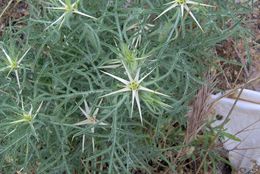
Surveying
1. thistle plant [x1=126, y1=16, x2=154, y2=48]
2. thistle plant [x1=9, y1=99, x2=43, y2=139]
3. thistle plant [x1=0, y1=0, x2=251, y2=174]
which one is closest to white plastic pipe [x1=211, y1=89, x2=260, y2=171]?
thistle plant [x1=0, y1=0, x2=251, y2=174]

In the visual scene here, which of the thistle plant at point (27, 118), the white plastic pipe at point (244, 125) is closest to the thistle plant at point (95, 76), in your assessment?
the thistle plant at point (27, 118)

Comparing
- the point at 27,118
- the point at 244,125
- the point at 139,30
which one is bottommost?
the point at 244,125

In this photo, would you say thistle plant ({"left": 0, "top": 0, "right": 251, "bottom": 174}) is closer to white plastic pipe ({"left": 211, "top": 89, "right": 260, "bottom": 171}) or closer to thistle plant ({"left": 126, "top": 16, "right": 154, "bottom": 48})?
thistle plant ({"left": 126, "top": 16, "right": 154, "bottom": 48})

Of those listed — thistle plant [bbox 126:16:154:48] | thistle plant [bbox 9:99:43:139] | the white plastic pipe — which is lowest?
the white plastic pipe

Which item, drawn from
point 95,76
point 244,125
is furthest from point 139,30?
point 244,125

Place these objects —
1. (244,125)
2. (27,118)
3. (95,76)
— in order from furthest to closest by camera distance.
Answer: (244,125) → (95,76) → (27,118)

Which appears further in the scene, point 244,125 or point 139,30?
point 244,125

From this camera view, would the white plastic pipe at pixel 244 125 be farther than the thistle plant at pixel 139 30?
Yes

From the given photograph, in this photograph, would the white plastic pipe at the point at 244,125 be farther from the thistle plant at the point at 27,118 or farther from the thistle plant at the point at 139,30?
the thistle plant at the point at 27,118

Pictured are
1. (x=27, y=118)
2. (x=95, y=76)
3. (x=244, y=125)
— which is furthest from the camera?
(x=244, y=125)

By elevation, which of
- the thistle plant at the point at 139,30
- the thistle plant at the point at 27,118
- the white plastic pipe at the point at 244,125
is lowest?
the white plastic pipe at the point at 244,125

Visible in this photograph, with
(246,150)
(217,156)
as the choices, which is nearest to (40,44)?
(217,156)

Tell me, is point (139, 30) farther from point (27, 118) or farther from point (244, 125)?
Answer: point (244, 125)
